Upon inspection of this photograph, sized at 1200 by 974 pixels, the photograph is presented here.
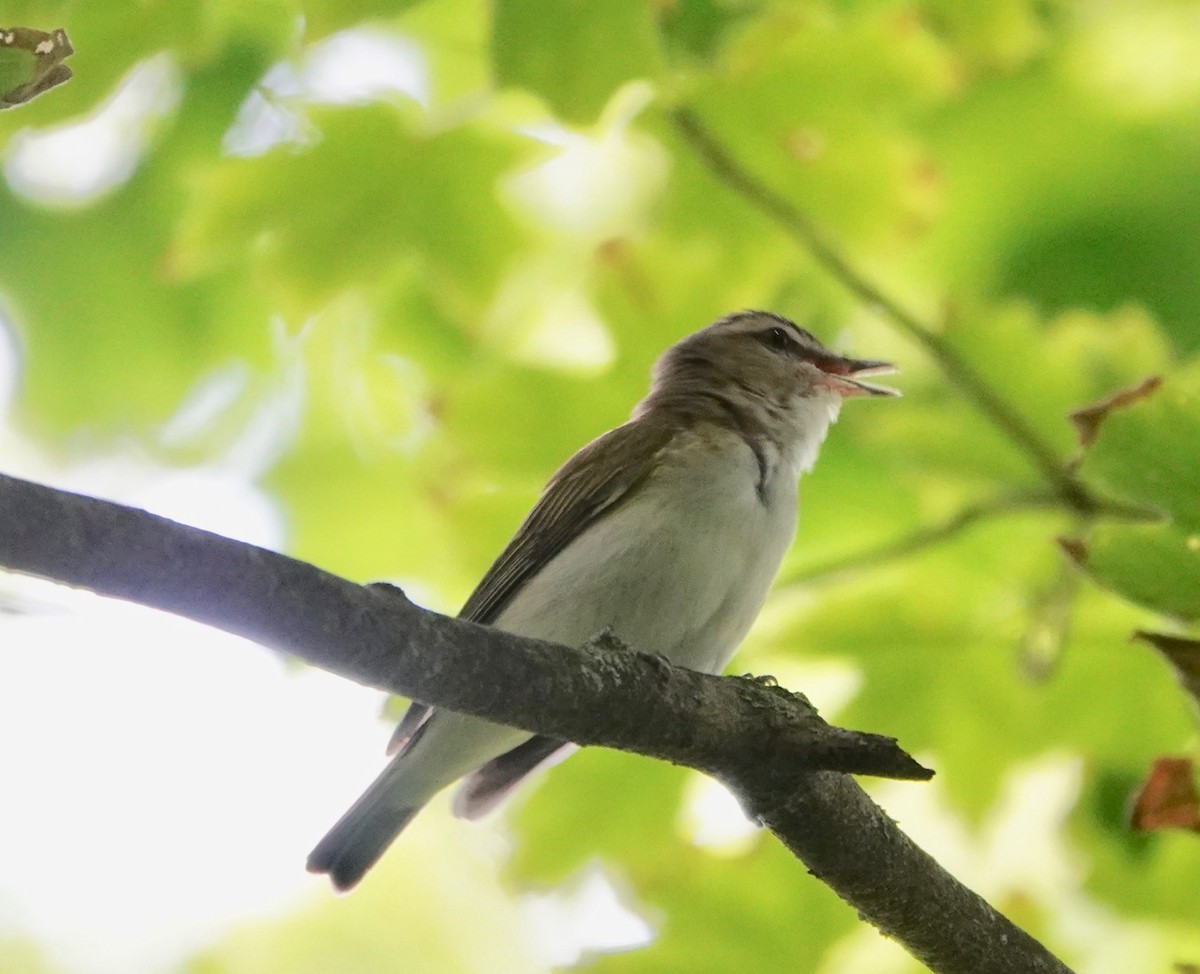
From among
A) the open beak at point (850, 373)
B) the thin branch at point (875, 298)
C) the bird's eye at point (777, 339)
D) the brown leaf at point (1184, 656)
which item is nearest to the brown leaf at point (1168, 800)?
the brown leaf at point (1184, 656)

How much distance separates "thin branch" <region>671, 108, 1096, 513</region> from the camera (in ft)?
10.7

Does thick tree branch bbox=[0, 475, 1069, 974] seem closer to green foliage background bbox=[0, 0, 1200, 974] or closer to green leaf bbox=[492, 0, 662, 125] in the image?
green foliage background bbox=[0, 0, 1200, 974]

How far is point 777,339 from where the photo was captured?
5.12 metres

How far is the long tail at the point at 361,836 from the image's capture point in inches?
165

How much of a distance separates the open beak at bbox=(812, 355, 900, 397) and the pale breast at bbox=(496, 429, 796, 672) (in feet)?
2.34

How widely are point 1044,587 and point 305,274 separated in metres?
1.92

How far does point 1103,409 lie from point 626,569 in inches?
74.3

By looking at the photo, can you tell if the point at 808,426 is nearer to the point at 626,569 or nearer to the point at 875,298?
the point at 626,569

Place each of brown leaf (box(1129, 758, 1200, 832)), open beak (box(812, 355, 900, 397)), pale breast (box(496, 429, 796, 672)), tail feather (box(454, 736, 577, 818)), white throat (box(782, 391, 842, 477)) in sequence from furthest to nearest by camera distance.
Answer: open beak (box(812, 355, 900, 397)) → white throat (box(782, 391, 842, 477)) → tail feather (box(454, 736, 577, 818)) → pale breast (box(496, 429, 796, 672)) → brown leaf (box(1129, 758, 1200, 832))

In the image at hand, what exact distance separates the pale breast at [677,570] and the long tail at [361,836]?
641 millimetres

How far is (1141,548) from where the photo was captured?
209 centimetres

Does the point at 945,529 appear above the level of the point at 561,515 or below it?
below

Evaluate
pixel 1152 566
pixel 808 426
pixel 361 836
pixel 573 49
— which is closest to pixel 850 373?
pixel 808 426

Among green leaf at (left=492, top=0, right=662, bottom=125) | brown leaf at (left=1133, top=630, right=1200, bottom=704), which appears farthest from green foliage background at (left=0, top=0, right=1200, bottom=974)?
brown leaf at (left=1133, top=630, right=1200, bottom=704)
